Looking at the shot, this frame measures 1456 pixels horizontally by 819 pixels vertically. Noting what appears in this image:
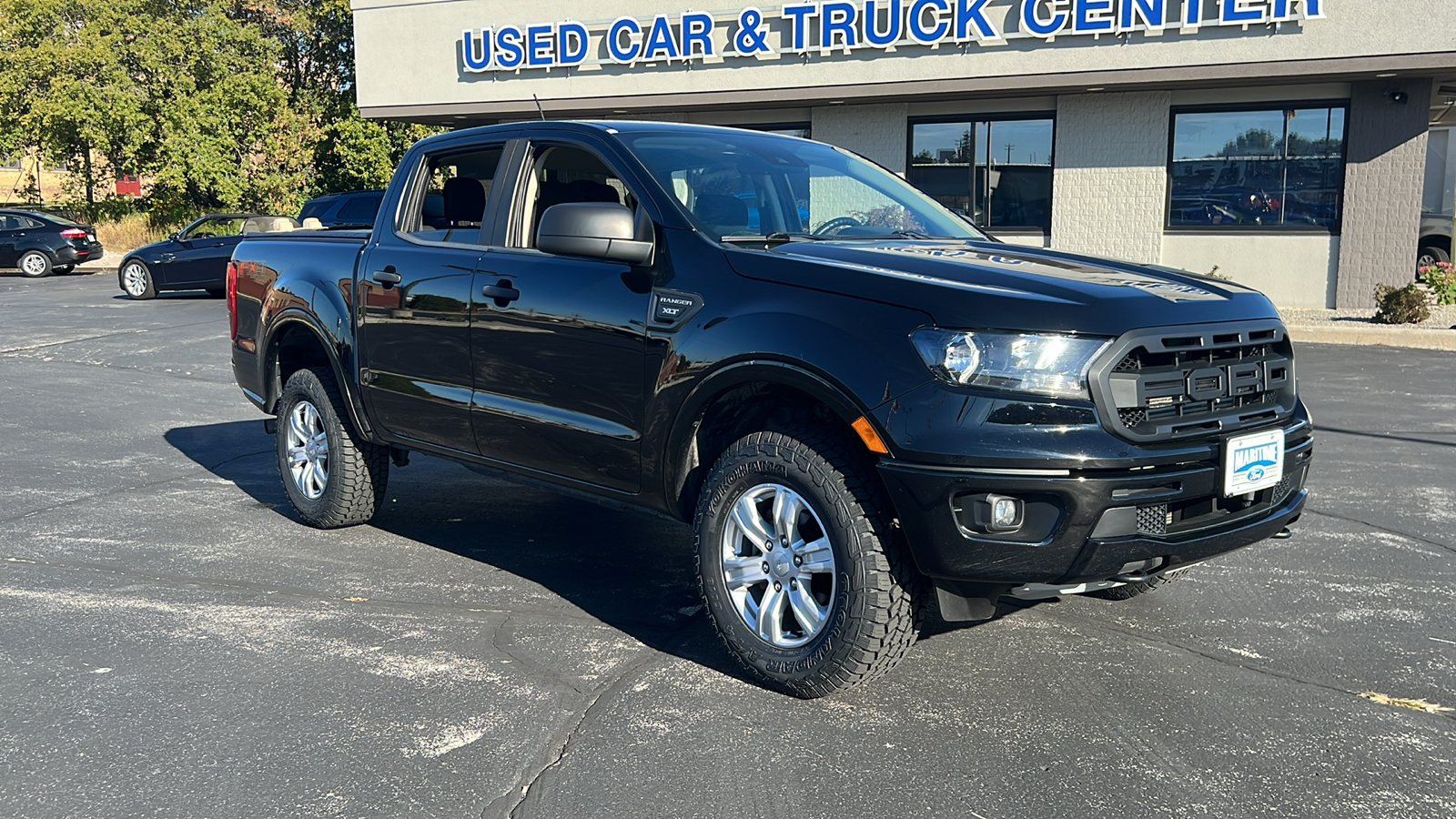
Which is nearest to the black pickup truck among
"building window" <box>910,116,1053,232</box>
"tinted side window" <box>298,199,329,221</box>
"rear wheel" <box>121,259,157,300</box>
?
"tinted side window" <box>298,199,329,221</box>

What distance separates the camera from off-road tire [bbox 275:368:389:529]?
6141 mm

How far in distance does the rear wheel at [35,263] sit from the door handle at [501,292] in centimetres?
2561

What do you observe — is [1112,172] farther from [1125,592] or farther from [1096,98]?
[1125,592]

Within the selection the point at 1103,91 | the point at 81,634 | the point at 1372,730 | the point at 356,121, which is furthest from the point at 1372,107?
the point at 356,121

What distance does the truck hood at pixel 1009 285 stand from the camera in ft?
11.8

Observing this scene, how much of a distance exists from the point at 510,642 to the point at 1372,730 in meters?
2.90

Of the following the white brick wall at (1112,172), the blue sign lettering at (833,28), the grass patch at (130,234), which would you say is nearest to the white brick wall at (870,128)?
the blue sign lettering at (833,28)

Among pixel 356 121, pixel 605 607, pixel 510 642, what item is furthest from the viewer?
pixel 356 121

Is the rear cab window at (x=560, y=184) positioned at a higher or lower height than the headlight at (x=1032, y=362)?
higher

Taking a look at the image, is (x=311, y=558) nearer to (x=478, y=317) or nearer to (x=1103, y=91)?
(x=478, y=317)

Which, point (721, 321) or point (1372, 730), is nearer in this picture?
point (1372, 730)

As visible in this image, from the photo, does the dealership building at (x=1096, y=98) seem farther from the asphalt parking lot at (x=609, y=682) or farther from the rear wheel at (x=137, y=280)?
the asphalt parking lot at (x=609, y=682)

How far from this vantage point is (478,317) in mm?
5164

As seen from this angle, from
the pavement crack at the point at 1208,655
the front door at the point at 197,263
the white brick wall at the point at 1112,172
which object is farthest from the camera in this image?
the front door at the point at 197,263
